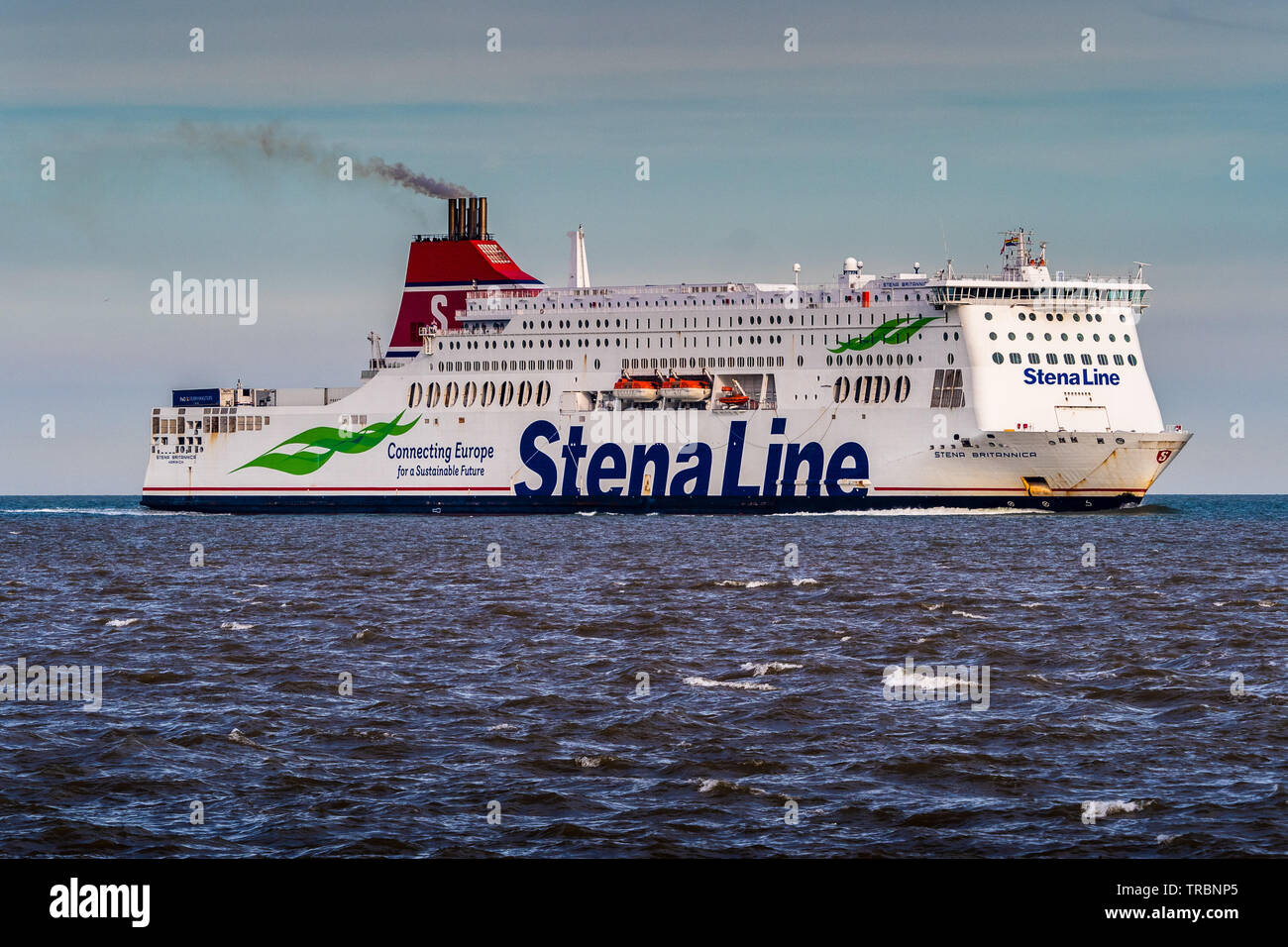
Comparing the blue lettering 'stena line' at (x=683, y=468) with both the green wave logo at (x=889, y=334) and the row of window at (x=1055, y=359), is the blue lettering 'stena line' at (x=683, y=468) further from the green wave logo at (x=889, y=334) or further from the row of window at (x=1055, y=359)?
the row of window at (x=1055, y=359)

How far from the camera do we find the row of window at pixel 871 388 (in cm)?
6244

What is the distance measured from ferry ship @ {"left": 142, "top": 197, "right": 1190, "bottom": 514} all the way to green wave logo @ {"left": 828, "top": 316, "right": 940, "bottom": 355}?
0.28ft

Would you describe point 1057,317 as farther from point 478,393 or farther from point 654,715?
point 654,715

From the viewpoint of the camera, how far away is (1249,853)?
11602mm

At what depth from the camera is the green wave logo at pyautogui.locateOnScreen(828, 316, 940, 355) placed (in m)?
62.9

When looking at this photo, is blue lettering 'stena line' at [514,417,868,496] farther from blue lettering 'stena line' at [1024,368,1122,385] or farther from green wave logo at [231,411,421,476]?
blue lettering 'stena line' at [1024,368,1122,385]

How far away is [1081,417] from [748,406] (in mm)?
13882

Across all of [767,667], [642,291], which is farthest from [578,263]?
[767,667]

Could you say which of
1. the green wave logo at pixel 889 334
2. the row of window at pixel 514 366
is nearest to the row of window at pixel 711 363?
the row of window at pixel 514 366
